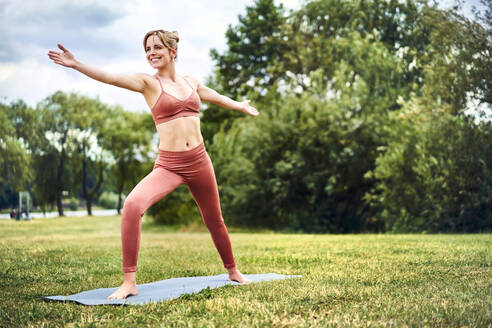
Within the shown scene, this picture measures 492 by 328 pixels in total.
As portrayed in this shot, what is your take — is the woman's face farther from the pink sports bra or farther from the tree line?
the tree line

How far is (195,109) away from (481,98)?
10814 mm

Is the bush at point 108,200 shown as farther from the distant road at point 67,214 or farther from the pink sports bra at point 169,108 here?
the pink sports bra at point 169,108

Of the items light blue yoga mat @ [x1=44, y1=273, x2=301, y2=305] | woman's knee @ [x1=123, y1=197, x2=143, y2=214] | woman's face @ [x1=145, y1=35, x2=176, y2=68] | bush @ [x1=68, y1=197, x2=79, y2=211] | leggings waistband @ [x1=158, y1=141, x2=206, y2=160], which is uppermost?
woman's face @ [x1=145, y1=35, x2=176, y2=68]

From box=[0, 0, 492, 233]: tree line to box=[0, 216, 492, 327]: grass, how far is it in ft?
21.1

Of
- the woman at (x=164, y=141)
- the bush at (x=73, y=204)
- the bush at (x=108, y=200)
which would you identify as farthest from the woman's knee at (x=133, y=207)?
the bush at (x=108, y=200)

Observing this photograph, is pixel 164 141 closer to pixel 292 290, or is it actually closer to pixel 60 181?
pixel 292 290

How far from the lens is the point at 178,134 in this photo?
4.33 meters

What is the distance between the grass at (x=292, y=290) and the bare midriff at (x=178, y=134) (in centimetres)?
131

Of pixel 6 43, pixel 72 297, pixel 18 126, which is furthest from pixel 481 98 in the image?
pixel 18 126

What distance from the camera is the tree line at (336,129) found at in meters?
13.4

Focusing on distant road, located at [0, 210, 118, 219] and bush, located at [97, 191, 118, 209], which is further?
bush, located at [97, 191, 118, 209]

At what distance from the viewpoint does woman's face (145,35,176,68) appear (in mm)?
4387

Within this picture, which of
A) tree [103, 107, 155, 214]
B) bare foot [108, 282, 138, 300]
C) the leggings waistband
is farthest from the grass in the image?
tree [103, 107, 155, 214]

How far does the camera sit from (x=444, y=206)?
13.9 metres
